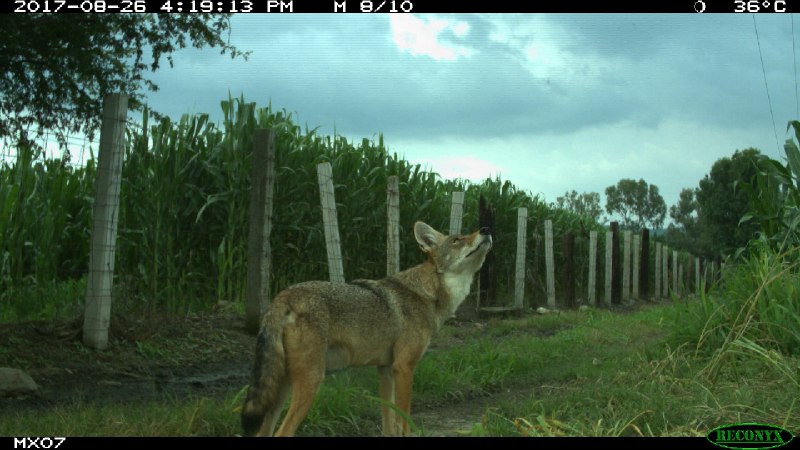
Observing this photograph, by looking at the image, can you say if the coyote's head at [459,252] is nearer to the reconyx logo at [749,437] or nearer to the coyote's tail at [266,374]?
the coyote's tail at [266,374]

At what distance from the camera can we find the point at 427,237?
7.08m

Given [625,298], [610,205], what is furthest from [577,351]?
[610,205]

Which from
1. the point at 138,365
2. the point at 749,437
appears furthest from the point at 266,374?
the point at 138,365

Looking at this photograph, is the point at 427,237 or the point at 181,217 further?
the point at 181,217

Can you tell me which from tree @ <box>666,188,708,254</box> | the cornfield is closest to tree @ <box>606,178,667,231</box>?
tree @ <box>666,188,708,254</box>

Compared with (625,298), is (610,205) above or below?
above

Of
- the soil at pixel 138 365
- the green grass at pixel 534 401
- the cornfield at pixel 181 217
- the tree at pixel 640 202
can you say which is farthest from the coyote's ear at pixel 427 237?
the tree at pixel 640 202

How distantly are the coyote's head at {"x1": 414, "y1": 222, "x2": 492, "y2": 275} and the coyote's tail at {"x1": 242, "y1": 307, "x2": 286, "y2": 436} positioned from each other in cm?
204

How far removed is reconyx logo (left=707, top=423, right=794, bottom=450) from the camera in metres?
3.66

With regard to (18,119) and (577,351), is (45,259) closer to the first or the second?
(18,119)

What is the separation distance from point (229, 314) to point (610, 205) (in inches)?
3280

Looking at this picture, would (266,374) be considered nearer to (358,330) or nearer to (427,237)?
(358,330)

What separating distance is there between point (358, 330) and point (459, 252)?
156cm

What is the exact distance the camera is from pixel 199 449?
4.59 meters
